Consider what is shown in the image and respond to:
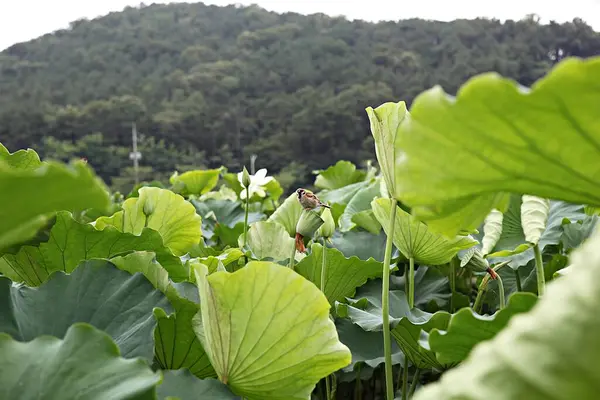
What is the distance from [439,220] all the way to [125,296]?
248 mm

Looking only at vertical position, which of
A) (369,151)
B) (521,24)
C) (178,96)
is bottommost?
(369,151)

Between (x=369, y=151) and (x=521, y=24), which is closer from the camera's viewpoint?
(x=369, y=151)

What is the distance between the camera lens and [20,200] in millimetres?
201

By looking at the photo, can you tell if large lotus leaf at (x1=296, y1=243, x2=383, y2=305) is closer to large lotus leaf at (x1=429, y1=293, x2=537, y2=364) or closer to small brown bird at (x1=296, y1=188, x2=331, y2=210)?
small brown bird at (x1=296, y1=188, x2=331, y2=210)

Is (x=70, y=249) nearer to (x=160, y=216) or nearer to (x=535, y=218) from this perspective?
(x=160, y=216)

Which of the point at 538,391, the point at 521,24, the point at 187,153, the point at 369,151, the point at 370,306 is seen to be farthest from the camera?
the point at 521,24

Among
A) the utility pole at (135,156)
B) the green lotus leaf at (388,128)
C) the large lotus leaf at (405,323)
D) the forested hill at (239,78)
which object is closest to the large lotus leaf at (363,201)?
the large lotus leaf at (405,323)

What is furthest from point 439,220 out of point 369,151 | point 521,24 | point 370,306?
point 521,24

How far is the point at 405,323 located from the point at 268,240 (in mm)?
351

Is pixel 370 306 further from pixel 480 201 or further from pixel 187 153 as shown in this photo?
pixel 187 153

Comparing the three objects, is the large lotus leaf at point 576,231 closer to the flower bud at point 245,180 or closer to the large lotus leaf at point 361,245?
the large lotus leaf at point 361,245

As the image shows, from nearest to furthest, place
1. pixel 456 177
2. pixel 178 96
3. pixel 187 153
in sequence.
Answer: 1. pixel 456 177
2. pixel 187 153
3. pixel 178 96

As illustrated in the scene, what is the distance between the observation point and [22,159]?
55 cm

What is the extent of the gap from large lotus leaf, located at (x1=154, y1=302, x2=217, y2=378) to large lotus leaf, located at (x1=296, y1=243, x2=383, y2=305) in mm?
253
